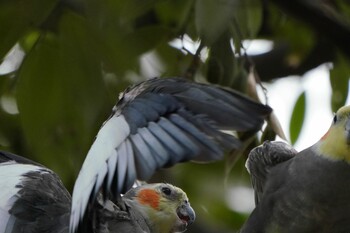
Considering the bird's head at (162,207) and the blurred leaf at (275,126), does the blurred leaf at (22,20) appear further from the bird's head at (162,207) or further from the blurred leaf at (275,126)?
the blurred leaf at (275,126)

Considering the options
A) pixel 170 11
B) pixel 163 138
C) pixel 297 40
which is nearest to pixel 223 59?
pixel 170 11

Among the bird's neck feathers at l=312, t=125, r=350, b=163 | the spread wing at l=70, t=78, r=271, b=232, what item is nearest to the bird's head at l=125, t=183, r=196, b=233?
the bird's neck feathers at l=312, t=125, r=350, b=163

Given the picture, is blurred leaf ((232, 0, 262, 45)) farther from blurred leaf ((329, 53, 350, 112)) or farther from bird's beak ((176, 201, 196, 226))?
bird's beak ((176, 201, 196, 226))

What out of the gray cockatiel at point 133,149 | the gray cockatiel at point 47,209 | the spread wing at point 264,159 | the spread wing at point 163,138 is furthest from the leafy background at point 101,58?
the spread wing at point 163,138

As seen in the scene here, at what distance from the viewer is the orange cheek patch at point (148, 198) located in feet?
11.5

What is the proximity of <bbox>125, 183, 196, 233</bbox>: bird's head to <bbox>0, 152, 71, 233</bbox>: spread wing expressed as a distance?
30 centimetres

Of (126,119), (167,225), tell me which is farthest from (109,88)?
(126,119)

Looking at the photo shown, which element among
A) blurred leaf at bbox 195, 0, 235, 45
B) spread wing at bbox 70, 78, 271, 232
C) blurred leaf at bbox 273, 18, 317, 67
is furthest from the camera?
blurred leaf at bbox 273, 18, 317, 67

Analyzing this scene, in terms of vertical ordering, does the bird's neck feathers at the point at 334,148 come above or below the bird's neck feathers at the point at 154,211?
above

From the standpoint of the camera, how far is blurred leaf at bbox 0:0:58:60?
11.6ft

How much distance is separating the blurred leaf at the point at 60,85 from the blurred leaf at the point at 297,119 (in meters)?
0.69

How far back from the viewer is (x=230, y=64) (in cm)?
367

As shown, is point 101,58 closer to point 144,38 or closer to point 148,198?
point 144,38

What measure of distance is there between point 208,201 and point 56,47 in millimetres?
1196
